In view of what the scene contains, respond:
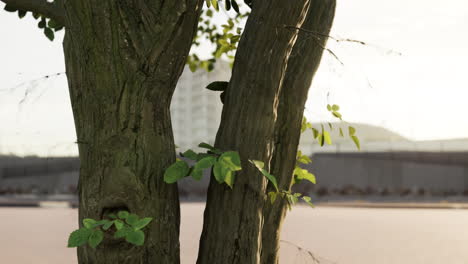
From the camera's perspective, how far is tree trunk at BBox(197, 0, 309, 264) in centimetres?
233

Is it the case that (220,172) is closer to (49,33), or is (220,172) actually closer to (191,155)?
(191,155)

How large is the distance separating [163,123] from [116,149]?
240 mm

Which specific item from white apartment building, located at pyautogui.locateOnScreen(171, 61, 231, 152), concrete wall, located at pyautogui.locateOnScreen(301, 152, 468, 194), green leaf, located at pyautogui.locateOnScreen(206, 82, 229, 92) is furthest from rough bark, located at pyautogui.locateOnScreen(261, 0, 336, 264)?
white apartment building, located at pyautogui.locateOnScreen(171, 61, 231, 152)

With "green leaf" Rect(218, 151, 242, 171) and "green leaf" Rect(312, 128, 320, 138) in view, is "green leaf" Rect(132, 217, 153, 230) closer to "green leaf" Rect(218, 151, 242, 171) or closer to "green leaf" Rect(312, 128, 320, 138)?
"green leaf" Rect(218, 151, 242, 171)

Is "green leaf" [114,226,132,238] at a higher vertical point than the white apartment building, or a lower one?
lower

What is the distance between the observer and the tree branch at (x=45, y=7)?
2.74m

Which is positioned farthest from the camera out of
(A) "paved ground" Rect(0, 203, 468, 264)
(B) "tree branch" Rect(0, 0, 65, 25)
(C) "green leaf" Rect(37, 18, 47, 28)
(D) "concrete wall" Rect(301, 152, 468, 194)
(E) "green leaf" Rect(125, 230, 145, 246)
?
(D) "concrete wall" Rect(301, 152, 468, 194)

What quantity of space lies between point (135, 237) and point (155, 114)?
60 cm

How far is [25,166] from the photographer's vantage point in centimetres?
2934

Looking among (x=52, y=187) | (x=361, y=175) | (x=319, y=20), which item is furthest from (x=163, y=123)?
(x=52, y=187)

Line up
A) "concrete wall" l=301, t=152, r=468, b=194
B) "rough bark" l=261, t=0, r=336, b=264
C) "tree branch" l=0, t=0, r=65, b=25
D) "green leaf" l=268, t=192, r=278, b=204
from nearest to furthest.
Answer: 1. "green leaf" l=268, t=192, r=278, b=204
2. "rough bark" l=261, t=0, r=336, b=264
3. "tree branch" l=0, t=0, r=65, b=25
4. "concrete wall" l=301, t=152, r=468, b=194

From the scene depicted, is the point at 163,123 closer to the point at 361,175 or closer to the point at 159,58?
the point at 159,58

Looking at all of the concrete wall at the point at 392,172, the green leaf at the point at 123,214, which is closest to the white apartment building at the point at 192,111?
the concrete wall at the point at 392,172

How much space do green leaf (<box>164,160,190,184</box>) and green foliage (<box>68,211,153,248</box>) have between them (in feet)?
0.67
